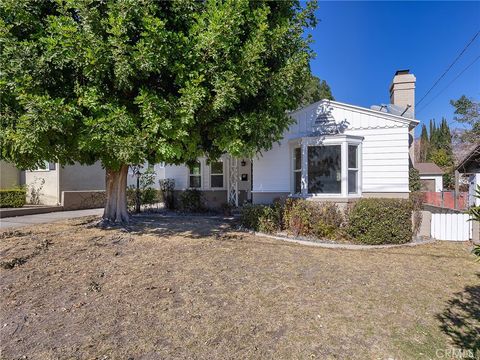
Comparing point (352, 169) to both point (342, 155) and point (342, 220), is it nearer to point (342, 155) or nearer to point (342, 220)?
point (342, 155)

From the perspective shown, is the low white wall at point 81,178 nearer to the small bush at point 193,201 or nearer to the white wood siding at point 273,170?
the small bush at point 193,201

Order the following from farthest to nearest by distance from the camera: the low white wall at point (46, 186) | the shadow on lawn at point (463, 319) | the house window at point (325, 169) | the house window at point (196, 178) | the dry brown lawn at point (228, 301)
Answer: the low white wall at point (46, 186)
the house window at point (196, 178)
the house window at point (325, 169)
the shadow on lawn at point (463, 319)
the dry brown lawn at point (228, 301)

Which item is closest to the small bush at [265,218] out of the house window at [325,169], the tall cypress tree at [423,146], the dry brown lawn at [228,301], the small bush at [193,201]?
the house window at [325,169]

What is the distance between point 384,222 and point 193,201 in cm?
810

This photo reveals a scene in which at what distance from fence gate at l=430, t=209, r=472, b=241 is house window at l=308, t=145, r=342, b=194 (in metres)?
2.72

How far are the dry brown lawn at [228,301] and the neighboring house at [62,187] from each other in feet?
27.3

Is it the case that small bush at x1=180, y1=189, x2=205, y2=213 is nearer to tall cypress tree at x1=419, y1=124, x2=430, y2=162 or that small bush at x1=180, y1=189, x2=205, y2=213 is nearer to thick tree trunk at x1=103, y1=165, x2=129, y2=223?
thick tree trunk at x1=103, y1=165, x2=129, y2=223

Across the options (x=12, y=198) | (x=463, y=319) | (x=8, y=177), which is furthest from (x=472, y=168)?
(x=8, y=177)

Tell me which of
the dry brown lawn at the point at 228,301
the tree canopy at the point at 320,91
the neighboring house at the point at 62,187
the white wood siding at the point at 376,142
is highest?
the tree canopy at the point at 320,91

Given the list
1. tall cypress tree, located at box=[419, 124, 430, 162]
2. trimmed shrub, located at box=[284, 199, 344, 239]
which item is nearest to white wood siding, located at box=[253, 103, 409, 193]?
trimmed shrub, located at box=[284, 199, 344, 239]

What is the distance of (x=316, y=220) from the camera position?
8.46 metres

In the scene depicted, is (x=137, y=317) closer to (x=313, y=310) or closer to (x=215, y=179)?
(x=313, y=310)

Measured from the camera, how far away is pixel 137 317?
3.79 metres

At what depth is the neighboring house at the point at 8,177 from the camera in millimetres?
15562
